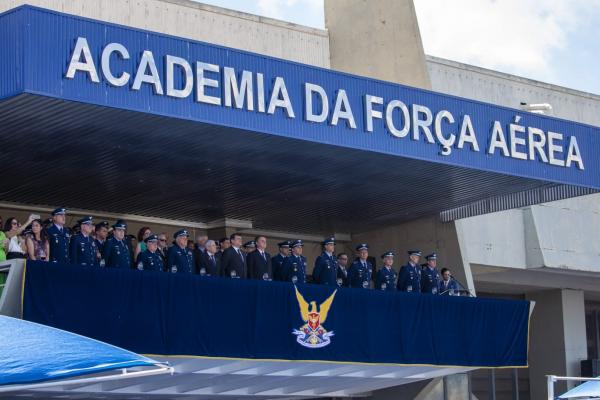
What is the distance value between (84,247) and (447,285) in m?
8.26

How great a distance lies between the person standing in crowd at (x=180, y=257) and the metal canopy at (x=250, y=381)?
1.61 metres

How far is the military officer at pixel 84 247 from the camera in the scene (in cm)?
1753

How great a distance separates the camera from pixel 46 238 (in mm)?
17438

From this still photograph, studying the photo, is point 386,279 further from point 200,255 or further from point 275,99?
point 275,99

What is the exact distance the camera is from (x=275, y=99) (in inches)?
694

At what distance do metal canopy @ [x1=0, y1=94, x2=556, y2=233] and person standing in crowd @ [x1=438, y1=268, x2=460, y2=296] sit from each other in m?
1.47

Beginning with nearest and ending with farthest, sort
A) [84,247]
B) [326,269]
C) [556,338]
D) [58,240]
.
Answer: [58,240], [84,247], [326,269], [556,338]

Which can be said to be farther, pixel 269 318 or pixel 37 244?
pixel 269 318

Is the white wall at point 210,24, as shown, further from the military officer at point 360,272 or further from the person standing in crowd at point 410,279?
the person standing in crowd at point 410,279

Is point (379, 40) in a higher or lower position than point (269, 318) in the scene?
higher

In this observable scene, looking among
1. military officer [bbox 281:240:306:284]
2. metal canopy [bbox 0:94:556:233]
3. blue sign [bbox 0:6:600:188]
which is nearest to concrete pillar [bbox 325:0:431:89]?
metal canopy [bbox 0:94:556:233]

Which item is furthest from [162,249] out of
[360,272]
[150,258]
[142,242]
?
[360,272]

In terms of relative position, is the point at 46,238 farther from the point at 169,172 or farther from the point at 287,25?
the point at 287,25

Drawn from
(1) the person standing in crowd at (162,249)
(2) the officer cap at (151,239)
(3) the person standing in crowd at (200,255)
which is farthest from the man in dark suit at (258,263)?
(2) the officer cap at (151,239)
